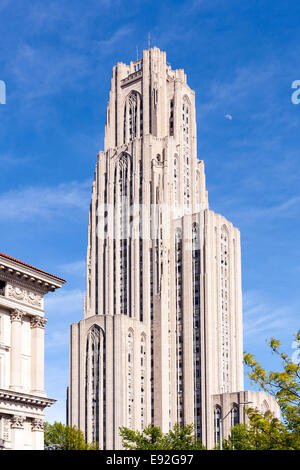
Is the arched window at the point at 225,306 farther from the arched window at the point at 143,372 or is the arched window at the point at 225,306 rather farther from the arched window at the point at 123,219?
the arched window at the point at 123,219

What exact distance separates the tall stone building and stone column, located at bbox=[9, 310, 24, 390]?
9802 centimetres

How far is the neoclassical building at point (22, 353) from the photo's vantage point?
6069cm

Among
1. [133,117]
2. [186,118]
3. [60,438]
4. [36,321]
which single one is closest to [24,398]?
[36,321]

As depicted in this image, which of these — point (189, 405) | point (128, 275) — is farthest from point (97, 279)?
point (189, 405)

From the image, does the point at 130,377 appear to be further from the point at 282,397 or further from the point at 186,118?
the point at 282,397

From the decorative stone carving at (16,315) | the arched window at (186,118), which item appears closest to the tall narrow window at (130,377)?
the arched window at (186,118)

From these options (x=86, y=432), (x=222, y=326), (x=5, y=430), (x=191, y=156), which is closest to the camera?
(x=5, y=430)

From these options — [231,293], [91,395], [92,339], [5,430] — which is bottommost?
[5,430]

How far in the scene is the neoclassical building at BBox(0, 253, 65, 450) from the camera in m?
60.7

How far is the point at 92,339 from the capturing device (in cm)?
16825

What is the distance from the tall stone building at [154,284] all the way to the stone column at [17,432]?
9895 cm

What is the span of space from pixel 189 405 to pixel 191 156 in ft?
196

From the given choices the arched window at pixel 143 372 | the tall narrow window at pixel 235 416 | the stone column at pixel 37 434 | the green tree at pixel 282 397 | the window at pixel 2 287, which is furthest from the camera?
the arched window at pixel 143 372

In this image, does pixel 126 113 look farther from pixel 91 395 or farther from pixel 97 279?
pixel 91 395
